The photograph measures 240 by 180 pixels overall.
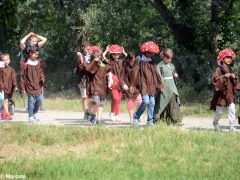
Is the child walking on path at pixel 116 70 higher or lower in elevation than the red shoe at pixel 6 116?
higher

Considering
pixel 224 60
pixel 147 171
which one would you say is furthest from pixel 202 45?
pixel 147 171

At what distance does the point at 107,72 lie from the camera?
14773 mm

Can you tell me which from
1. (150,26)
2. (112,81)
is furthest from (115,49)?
(150,26)

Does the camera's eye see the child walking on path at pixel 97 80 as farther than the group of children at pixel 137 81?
Yes

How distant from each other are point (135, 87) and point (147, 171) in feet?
14.0

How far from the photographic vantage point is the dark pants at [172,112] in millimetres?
14023

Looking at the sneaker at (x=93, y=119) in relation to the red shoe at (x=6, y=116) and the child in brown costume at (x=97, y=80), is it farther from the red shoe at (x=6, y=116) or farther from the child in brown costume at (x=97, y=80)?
the red shoe at (x=6, y=116)

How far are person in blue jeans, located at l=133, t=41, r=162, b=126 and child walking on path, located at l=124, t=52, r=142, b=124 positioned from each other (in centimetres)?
11

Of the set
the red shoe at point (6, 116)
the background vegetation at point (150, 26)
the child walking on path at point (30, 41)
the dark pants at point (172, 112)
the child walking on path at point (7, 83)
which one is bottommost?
the red shoe at point (6, 116)

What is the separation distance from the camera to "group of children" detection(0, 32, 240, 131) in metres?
13.5

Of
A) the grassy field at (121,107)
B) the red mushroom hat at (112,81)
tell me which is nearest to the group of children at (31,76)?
the red mushroom hat at (112,81)

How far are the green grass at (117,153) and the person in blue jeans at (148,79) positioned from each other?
3.20 ft

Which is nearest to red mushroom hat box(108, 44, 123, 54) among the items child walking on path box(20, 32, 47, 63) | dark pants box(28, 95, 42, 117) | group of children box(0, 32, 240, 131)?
group of children box(0, 32, 240, 131)

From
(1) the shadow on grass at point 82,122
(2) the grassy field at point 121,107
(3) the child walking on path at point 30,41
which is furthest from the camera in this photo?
(2) the grassy field at point 121,107
